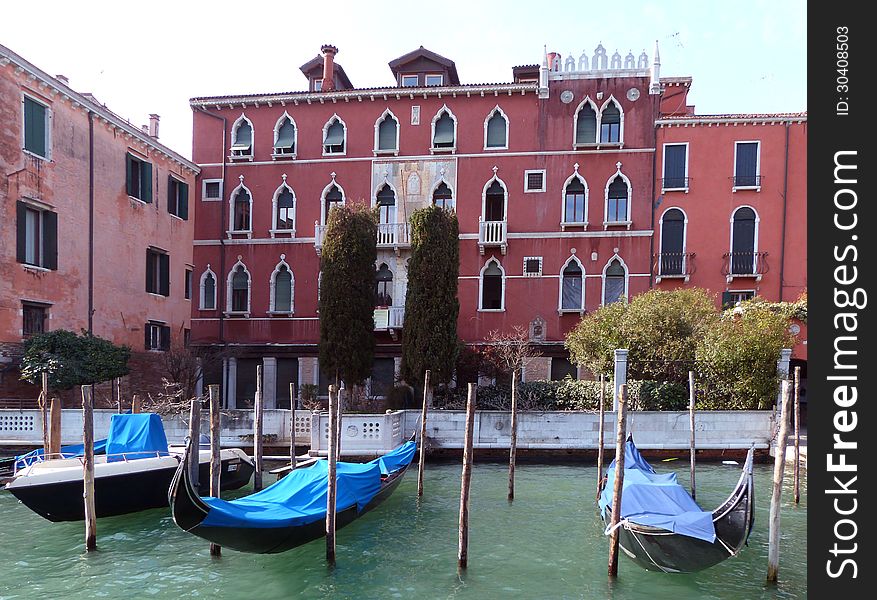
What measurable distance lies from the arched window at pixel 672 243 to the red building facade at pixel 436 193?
329mm

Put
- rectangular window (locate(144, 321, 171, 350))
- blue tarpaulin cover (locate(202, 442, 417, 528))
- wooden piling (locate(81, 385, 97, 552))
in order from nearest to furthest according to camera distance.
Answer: blue tarpaulin cover (locate(202, 442, 417, 528))
wooden piling (locate(81, 385, 97, 552))
rectangular window (locate(144, 321, 171, 350))

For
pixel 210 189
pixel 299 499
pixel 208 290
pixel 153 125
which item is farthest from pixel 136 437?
pixel 153 125

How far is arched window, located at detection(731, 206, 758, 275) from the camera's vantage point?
1529cm

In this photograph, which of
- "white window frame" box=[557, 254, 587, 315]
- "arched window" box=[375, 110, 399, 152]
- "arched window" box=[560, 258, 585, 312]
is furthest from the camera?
"arched window" box=[375, 110, 399, 152]

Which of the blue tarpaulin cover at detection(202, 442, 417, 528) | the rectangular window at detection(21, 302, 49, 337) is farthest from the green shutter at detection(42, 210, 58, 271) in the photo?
the blue tarpaulin cover at detection(202, 442, 417, 528)

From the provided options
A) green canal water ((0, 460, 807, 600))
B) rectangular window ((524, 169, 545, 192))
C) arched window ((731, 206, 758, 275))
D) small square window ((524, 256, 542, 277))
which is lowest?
green canal water ((0, 460, 807, 600))

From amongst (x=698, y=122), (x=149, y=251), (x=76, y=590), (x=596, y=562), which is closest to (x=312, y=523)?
(x=76, y=590)

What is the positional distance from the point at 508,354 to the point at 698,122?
8.00 meters

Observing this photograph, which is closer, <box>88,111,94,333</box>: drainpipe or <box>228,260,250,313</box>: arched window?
<box>88,111,94,333</box>: drainpipe

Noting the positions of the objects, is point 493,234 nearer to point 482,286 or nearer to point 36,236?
point 482,286

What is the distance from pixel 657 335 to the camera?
12.2 m

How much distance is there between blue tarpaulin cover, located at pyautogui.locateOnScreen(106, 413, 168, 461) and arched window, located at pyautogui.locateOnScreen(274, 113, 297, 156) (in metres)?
9.88

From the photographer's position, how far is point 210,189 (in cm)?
1747

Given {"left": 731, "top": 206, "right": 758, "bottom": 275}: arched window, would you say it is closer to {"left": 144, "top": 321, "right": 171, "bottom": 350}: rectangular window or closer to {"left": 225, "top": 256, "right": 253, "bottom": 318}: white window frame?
{"left": 225, "top": 256, "right": 253, "bottom": 318}: white window frame
